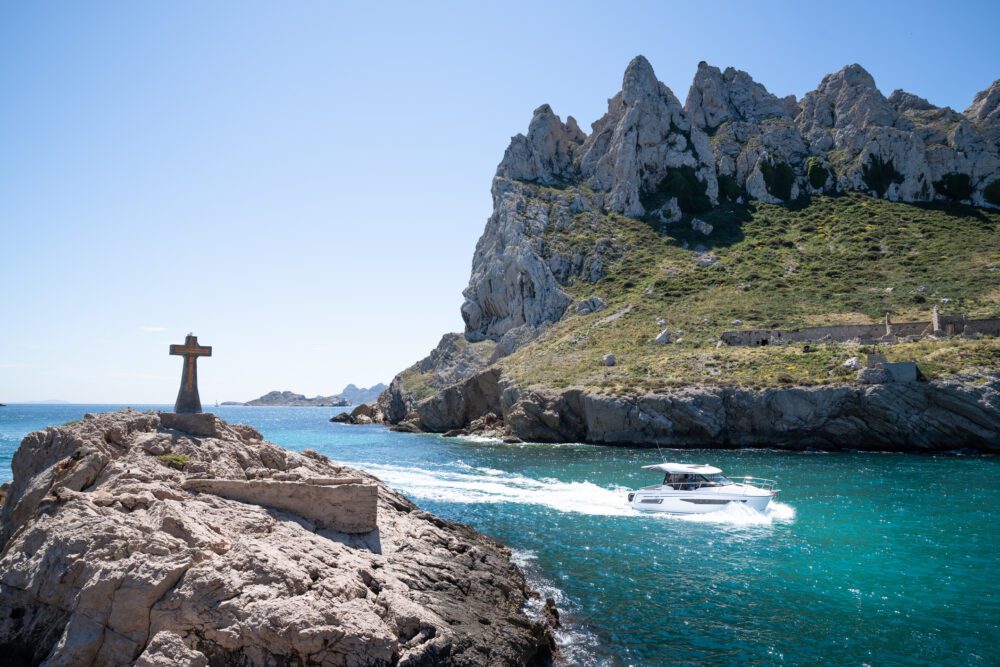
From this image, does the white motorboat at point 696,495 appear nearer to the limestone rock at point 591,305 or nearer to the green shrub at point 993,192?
the limestone rock at point 591,305

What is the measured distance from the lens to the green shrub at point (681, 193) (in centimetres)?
11894

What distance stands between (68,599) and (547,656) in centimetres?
1020

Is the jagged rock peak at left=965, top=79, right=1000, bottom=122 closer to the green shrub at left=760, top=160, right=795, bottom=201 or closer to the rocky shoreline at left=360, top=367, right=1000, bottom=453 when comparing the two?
the green shrub at left=760, top=160, right=795, bottom=201

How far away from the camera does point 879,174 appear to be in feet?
381

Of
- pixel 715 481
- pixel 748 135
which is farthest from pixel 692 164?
pixel 715 481

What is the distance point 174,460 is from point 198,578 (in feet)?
20.6

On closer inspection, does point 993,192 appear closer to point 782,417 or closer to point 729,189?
point 729,189

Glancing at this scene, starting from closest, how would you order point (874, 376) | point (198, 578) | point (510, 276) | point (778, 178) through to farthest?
point (198, 578) → point (874, 376) → point (510, 276) → point (778, 178)

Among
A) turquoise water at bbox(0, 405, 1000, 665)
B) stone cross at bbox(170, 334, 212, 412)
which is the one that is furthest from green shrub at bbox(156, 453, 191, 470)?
turquoise water at bbox(0, 405, 1000, 665)

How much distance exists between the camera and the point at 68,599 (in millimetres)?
11812

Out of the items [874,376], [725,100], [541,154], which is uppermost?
[725,100]

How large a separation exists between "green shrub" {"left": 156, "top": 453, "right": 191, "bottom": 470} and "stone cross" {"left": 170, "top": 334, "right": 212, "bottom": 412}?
2892 mm

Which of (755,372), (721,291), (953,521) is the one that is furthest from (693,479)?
(721,291)

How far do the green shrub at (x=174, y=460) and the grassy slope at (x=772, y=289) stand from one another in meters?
53.0
